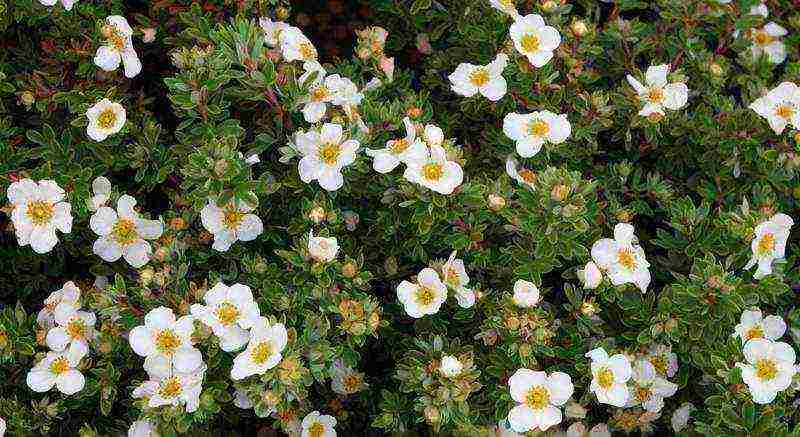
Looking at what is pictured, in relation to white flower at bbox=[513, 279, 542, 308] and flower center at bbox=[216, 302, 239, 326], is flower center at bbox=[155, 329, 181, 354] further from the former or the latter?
white flower at bbox=[513, 279, 542, 308]

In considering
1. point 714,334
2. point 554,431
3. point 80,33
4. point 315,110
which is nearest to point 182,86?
point 315,110

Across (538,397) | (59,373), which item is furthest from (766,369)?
(59,373)

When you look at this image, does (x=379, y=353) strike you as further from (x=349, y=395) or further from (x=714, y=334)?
(x=714, y=334)

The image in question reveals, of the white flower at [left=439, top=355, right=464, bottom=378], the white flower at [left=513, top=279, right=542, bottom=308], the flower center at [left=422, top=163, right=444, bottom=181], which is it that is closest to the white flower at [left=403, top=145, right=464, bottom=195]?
the flower center at [left=422, top=163, right=444, bottom=181]

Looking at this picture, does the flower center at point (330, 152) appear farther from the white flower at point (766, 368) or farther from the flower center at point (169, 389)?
the white flower at point (766, 368)

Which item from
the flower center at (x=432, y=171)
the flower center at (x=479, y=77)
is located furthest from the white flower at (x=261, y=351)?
the flower center at (x=479, y=77)

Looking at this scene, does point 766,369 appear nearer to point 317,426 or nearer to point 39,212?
point 317,426
